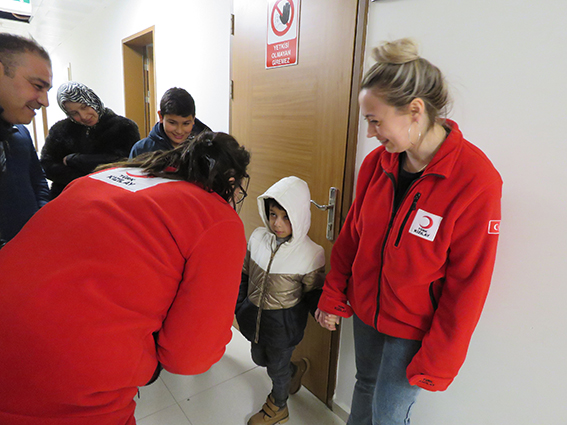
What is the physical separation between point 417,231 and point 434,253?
71 mm

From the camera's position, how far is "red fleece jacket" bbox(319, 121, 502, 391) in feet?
2.76

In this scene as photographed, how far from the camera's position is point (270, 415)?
1.58 metres

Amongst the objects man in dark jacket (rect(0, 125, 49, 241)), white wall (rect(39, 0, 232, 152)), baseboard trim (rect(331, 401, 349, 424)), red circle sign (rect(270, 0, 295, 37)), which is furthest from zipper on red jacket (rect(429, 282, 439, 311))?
white wall (rect(39, 0, 232, 152))

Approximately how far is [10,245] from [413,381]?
104cm

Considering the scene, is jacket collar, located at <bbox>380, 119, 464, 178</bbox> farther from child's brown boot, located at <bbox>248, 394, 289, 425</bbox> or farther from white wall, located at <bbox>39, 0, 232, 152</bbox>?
white wall, located at <bbox>39, 0, 232, 152</bbox>

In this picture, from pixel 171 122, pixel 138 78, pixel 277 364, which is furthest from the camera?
pixel 138 78

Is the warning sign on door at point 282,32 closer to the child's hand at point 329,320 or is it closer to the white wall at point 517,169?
the white wall at point 517,169

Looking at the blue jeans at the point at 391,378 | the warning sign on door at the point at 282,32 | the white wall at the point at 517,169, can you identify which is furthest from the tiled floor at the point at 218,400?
the warning sign on door at the point at 282,32

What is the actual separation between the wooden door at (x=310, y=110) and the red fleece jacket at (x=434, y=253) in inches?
17.3

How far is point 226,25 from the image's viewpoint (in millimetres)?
2199

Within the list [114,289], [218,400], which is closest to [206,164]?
[114,289]

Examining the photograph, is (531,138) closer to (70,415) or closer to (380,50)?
(380,50)

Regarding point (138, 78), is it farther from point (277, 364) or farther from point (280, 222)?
point (277, 364)

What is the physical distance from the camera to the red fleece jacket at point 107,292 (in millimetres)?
657
